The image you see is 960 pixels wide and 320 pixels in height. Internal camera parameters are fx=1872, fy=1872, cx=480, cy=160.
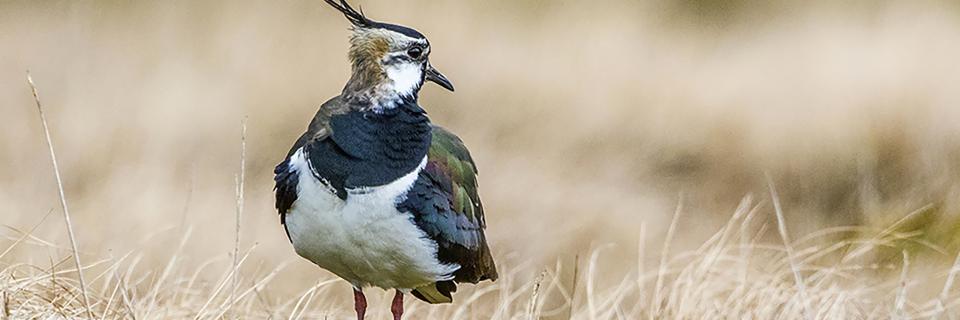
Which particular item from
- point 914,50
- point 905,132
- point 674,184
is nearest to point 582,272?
point 674,184

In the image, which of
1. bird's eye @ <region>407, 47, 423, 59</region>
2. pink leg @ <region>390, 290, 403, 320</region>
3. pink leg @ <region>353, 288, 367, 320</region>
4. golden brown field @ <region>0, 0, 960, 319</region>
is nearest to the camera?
bird's eye @ <region>407, 47, 423, 59</region>

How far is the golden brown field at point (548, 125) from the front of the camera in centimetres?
855

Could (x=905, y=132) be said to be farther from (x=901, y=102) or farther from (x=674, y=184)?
(x=674, y=184)

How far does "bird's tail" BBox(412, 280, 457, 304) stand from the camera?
5.29 metres

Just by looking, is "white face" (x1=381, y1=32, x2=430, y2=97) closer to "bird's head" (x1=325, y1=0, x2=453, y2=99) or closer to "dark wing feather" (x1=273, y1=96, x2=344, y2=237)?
"bird's head" (x1=325, y1=0, x2=453, y2=99)

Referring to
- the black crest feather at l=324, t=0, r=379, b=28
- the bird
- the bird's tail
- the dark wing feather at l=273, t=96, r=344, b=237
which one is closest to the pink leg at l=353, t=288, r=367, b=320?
the bird

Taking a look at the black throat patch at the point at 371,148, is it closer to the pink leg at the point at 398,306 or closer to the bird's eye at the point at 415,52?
the bird's eye at the point at 415,52

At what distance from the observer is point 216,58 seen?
1078 cm

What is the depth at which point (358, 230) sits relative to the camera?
465cm

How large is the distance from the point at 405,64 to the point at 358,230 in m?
0.52

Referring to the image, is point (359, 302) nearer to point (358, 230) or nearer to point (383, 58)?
point (358, 230)

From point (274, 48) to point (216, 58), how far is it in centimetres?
34

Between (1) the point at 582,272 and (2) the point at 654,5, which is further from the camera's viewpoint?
(2) the point at 654,5

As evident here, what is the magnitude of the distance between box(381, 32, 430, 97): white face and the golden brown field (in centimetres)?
244
